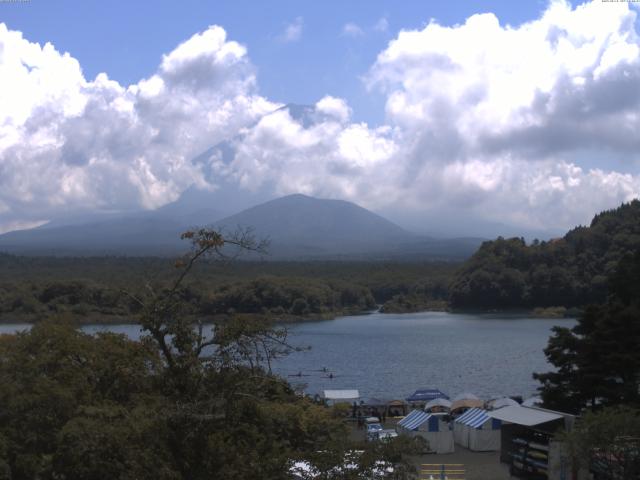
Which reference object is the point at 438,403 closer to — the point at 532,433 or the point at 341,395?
the point at 341,395

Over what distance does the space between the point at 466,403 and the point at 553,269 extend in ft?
137

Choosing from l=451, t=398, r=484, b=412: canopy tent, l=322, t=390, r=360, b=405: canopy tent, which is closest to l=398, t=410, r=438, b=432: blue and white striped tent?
l=451, t=398, r=484, b=412: canopy tent

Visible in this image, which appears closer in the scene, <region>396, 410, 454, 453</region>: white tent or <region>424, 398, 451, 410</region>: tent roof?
<region>396, 410, 454, 453</region>: white tent

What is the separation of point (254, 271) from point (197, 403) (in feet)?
218

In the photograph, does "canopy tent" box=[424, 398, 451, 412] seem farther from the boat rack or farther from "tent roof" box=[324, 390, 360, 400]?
the boat rack

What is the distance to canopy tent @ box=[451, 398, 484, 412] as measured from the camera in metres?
20.1

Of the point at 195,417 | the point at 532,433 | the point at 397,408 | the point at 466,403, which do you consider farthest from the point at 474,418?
the point at 195,417

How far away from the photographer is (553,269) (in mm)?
59688

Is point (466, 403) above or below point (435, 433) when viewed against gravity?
below

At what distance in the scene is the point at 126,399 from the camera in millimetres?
7715

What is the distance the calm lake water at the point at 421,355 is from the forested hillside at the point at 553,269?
5071 millimetres

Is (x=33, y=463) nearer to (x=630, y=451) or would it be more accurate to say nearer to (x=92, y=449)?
(x=92, y=449)

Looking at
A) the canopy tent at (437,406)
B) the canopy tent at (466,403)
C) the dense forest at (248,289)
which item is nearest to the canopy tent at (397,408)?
the canopy tent at (437,406)

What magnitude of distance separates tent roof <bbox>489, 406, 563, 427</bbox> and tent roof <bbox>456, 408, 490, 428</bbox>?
2.54 meters
